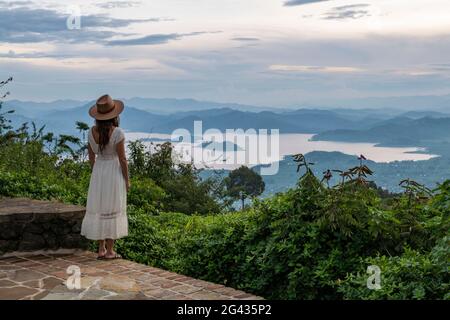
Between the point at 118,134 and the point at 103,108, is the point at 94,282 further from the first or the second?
the point at 103,108

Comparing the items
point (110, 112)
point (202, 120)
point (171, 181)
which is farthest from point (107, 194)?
point (202, 120)

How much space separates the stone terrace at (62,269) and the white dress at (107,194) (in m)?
0.38

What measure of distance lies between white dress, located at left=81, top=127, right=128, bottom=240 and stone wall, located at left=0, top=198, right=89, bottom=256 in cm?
50

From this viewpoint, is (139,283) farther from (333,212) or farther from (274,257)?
(333,212)

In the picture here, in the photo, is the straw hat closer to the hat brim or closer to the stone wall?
the hat brim

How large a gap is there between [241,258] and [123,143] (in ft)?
6.04

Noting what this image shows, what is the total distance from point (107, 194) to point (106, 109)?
0.97 metres

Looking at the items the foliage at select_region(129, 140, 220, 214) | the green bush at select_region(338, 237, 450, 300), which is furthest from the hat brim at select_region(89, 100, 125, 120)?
the foliage at select_region(129, 140, 220, 214)

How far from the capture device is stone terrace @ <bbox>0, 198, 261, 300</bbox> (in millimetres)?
5375

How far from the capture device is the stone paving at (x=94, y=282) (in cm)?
530

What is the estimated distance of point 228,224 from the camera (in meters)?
6.67

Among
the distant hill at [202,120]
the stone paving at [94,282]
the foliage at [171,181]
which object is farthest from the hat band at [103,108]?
the foliage at [171,181]

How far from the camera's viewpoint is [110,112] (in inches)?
255

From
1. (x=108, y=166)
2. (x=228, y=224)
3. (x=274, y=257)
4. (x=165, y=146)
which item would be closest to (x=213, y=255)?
(x=228, y=224)
